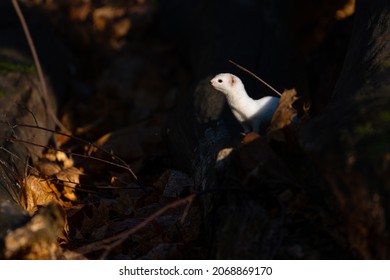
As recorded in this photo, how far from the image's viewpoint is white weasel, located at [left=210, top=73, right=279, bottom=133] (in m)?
3.83

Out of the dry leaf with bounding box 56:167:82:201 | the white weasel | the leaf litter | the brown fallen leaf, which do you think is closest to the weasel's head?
the white weasel

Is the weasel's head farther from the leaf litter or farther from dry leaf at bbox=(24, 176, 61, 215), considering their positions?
dry leaf at bbox=(24, 176, 61, 215)

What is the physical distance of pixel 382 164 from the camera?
253 centimetres

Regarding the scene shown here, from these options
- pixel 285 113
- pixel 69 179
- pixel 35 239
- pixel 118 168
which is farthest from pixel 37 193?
pixel 285 113

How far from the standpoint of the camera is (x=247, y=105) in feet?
12.8

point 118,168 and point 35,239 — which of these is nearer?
point 35,239

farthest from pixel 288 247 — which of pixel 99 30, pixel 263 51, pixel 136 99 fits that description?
pixel 99 30

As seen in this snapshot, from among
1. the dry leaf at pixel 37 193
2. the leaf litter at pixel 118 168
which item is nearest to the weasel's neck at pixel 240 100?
the leaf litter at pixel 118 168

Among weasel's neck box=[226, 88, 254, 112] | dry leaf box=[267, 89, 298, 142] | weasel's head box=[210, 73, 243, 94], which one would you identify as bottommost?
dry leaf box=[267, 89, 298, 142]

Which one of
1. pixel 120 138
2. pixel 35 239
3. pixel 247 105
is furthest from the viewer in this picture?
pixel 120 138

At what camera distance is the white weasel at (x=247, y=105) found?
12.6 ft

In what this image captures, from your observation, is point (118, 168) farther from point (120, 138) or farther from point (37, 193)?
point (37, 193)
